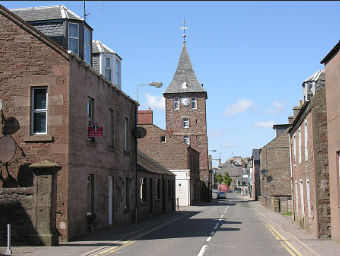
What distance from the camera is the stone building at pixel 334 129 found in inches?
570

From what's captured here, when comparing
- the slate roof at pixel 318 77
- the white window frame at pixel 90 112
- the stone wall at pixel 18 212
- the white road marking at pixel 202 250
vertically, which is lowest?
the white road marking at pixel 202 250

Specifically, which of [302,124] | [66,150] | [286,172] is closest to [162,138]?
[286,172]

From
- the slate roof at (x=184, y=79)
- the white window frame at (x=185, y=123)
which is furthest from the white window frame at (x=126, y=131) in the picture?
the slate roof at (x=184, y=79)

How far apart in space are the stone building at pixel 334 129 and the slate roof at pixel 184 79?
5717 centimetres

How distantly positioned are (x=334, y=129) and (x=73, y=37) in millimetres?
10867

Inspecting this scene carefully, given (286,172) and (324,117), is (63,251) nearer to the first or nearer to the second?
(324,117)

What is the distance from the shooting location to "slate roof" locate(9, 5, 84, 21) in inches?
743

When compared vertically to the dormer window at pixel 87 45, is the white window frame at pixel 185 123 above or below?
above

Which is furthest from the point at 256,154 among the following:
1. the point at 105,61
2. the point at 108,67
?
the point at 105,61

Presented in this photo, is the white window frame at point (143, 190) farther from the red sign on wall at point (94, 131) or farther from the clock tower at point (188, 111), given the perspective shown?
the clock tower at point (188, 111)

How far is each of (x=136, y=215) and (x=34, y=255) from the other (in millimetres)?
13227

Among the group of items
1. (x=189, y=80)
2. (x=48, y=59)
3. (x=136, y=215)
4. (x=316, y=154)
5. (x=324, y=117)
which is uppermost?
(x=189, y=80)

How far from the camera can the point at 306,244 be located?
14500 millimetres

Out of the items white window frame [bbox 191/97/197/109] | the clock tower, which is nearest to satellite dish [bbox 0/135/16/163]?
the clock tower
